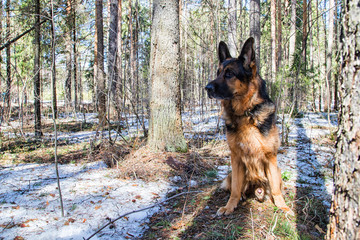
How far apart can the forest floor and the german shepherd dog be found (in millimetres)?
297

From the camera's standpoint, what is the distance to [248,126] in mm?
→ 2699

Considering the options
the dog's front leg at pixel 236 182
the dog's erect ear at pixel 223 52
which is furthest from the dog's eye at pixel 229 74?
the dog's front leg at pixel 236 182

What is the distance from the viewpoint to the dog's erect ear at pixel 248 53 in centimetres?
269

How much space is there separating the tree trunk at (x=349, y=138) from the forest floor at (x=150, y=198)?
2.85ft

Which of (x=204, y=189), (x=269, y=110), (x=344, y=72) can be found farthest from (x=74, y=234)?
(x=344, y=72)

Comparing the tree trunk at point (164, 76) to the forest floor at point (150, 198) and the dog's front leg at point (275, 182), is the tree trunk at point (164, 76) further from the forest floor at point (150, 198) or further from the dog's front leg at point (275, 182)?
the dog's front leg at point (275, 182)

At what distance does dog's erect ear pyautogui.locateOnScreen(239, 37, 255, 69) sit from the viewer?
269 centimetres

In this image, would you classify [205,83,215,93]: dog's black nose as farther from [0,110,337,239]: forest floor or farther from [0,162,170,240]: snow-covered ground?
[0,162,170,240]: snow-covered ground

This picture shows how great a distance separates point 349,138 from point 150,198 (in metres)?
2.71

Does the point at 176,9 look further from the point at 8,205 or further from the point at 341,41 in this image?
the point at 8,205

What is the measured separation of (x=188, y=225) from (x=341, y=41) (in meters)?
2.27

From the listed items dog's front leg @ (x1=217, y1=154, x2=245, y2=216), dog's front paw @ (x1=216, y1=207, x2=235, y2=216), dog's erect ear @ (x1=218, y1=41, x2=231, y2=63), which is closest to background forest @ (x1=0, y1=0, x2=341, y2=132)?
dog's erect ear @ (x1=218, y1=41, x2=231, y2=63)

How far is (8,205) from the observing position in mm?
A: 2914

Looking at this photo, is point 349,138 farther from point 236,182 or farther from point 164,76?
point 164,76
